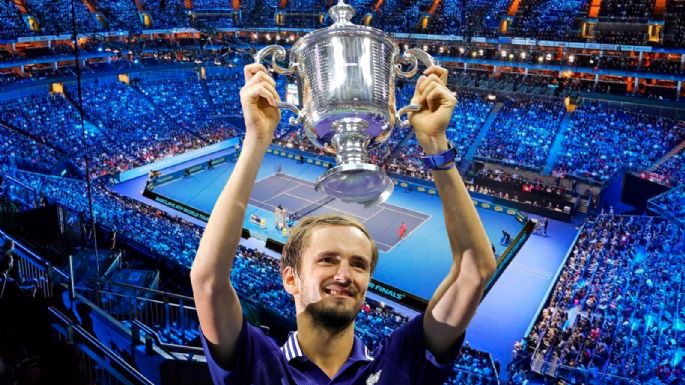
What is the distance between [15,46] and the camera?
34500mm

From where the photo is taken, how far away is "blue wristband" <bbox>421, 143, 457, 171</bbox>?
7.22 ft

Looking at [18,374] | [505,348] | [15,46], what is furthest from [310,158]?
[18,374]

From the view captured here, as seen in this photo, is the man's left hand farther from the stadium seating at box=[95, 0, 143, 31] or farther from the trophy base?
the stadium seating at box=[95, 0, 143, 31]

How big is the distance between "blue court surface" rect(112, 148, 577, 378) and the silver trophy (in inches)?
479

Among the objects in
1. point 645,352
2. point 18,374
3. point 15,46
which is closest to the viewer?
point 18,374

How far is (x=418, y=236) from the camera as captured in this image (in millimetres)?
20812

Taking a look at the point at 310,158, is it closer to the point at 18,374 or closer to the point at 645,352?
the point at 645,352

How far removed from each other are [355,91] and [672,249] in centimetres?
1659

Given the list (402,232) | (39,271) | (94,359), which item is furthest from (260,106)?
(402,232)

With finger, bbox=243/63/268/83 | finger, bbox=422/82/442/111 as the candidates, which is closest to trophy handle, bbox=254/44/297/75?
finger, bbox=243/63/268/83

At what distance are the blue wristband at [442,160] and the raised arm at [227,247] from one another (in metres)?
0.69

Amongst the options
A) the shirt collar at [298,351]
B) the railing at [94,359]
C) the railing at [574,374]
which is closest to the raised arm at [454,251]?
the shirt collar at [298,351]

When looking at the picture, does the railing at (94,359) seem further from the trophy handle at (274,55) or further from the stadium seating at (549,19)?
the stadium seating at (549,19)

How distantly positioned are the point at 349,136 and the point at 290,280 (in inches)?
29.3
